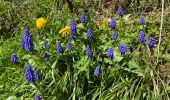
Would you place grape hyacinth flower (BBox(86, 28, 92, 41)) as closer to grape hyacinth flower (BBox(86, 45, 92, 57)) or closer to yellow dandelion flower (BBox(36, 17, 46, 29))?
grape hyacinth flower (BBox(86, 45, 92, 57))

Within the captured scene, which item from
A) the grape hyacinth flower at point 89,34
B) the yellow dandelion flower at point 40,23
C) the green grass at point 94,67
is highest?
the yellow dandelion flower at point 40,23

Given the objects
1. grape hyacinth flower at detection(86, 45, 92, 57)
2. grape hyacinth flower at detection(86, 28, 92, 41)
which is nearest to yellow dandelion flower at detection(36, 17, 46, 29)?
grape hyacinth flower at detection(86, 28, 92, 41)

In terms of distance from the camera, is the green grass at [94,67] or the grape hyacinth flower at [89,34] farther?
the grape hyacinth flower at [89,34]

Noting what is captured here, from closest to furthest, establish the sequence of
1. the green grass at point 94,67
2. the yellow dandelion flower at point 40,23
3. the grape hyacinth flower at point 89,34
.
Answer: the green grass at point 94,67 < the grape hyacinth flower at point 89,34 < the yellow dandelion flower at point 40,23

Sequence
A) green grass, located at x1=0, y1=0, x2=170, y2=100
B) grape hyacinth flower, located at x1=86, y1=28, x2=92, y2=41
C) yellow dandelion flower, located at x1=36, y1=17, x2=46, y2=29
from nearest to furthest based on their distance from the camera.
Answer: green grass, located at x1=0, y1=0, x2=170, y2=100 → grape hyacinth flower, located at x1=86, y1=28, x2=92, y2=41 → yellow dandelion flower, located at x1=36, y1=17, x2=46, y2=29

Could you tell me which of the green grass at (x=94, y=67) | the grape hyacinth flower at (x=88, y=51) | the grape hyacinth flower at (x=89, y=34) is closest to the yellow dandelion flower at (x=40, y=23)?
the green grass at (x=94, y=67)

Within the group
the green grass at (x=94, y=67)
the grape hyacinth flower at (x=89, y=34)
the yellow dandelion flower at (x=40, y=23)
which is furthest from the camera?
the yellow dandelion flower at (x=40, y=23)

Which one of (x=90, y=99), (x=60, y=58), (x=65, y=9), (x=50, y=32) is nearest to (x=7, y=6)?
(x=65, y=9)

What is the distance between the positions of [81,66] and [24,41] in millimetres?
627

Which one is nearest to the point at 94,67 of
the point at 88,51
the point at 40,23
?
the point at 88,51

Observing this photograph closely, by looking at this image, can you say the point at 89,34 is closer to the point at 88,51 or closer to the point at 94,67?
the point at 88,51

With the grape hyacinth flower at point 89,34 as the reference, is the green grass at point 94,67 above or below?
below

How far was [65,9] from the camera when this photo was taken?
5477 mm

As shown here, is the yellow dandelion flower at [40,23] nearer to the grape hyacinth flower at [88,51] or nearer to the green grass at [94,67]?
the green grass at [94,67]
